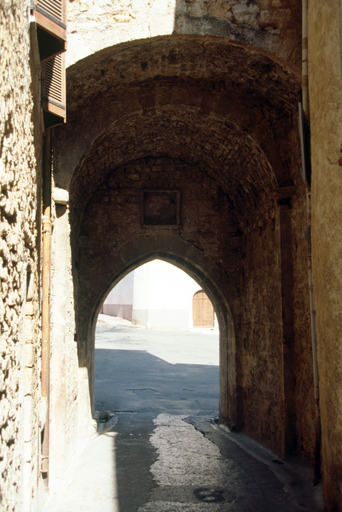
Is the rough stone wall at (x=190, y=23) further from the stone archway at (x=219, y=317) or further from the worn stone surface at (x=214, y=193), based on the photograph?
the stone archway at (x=219, y=317)

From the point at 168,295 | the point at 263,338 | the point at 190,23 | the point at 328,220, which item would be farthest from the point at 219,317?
the point at 168,295

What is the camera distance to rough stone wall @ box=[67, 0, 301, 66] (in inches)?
169

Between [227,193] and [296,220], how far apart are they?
189 centimetres

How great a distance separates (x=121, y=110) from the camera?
5336 mm

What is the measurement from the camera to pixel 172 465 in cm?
518

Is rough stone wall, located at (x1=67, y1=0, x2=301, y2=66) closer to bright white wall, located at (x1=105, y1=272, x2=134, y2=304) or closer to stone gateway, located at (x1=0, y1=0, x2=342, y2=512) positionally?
stone gateway, located at (x1=0, y1=0, x2=342, y2=512)

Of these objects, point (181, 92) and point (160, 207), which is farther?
point (160, 207)

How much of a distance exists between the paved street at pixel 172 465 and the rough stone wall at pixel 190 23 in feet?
12.0

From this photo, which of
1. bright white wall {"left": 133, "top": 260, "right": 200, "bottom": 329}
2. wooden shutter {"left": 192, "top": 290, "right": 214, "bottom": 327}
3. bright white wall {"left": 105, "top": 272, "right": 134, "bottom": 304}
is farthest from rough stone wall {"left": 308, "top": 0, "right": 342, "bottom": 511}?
bright white wall {"left": 105, "top": 272, "right": 134, "bottom": 304}

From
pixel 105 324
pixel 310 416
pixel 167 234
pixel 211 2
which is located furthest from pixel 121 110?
pixel 105 324

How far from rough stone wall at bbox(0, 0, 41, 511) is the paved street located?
1.27 metres

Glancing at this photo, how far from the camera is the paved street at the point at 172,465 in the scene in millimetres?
4145

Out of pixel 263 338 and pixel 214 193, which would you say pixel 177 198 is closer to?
pixel 214 193

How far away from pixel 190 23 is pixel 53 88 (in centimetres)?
135
